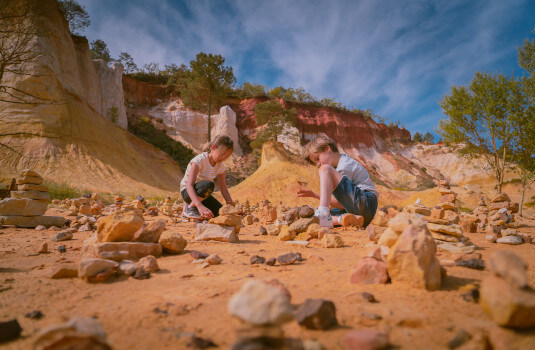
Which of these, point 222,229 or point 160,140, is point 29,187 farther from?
point 160,140

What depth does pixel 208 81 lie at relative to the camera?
22406mm

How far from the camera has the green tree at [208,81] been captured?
21938 mm

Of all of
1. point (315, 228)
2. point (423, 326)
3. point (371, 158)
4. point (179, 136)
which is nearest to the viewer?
point (423, 326)

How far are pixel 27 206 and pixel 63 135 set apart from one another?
36.5 feet

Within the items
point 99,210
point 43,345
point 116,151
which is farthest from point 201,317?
point 116,151

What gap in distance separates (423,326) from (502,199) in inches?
252

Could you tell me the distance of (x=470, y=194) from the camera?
41.5 ft

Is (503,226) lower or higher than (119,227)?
higher

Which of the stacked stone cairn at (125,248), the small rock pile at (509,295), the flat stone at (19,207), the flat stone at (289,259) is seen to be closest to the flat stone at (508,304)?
the small rock pile at (509,295)

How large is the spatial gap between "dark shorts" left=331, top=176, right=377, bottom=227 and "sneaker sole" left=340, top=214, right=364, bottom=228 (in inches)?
2.8

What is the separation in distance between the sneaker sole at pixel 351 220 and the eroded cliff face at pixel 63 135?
1050 centimetres

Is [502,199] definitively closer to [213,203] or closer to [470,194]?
[213,203]

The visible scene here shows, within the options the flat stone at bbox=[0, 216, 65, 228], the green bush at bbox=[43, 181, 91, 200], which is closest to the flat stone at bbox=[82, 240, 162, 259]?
the flat stone at bbox=[0, 216, 65, 228]

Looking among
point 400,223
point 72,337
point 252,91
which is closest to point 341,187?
point 400,223
